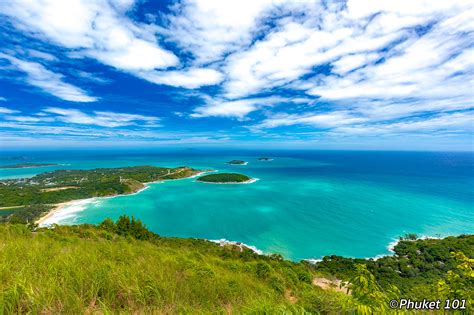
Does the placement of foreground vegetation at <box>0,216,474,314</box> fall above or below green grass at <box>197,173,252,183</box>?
above

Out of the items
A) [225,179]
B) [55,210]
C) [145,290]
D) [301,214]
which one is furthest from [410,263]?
[55,210]

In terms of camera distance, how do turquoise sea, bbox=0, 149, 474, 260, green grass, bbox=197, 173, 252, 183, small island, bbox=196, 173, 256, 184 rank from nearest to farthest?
turquoise sea, bbox=0, 149, 474, 260 → small island, bbox=196, 173, 256, 184 → green grass, bbox=197, 173, 252, 183

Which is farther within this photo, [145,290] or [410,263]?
[410,263]

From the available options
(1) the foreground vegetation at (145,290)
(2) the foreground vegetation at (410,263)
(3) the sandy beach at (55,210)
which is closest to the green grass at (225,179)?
(3) the sandy beach at (55,210)

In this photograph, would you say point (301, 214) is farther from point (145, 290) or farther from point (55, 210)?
point (55, 210)

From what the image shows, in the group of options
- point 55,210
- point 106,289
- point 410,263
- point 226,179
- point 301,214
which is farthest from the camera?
point 226,179

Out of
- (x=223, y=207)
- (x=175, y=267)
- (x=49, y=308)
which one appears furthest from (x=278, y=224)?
(x=49, y=308)

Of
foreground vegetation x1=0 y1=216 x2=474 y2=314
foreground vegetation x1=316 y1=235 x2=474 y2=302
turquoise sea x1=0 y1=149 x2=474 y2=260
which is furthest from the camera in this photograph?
turquoise sea x1=0 y1=149 x2=474 y2=260

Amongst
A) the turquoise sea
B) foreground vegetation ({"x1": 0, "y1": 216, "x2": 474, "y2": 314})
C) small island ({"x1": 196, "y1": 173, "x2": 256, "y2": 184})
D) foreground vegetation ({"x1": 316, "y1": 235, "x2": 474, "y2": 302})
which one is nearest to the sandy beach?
the turquoise sea

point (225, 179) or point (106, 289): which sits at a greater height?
point (106, 289)

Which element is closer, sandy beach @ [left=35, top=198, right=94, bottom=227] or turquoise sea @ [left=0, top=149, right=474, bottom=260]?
turquoise sea @ [left=0, top=149, right=474, bottom=260]

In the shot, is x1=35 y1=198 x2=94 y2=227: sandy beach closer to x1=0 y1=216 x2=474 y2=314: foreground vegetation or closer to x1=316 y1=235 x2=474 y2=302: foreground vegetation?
x1=0 y1=216 x2=474 y2=314: foreground vegetation
